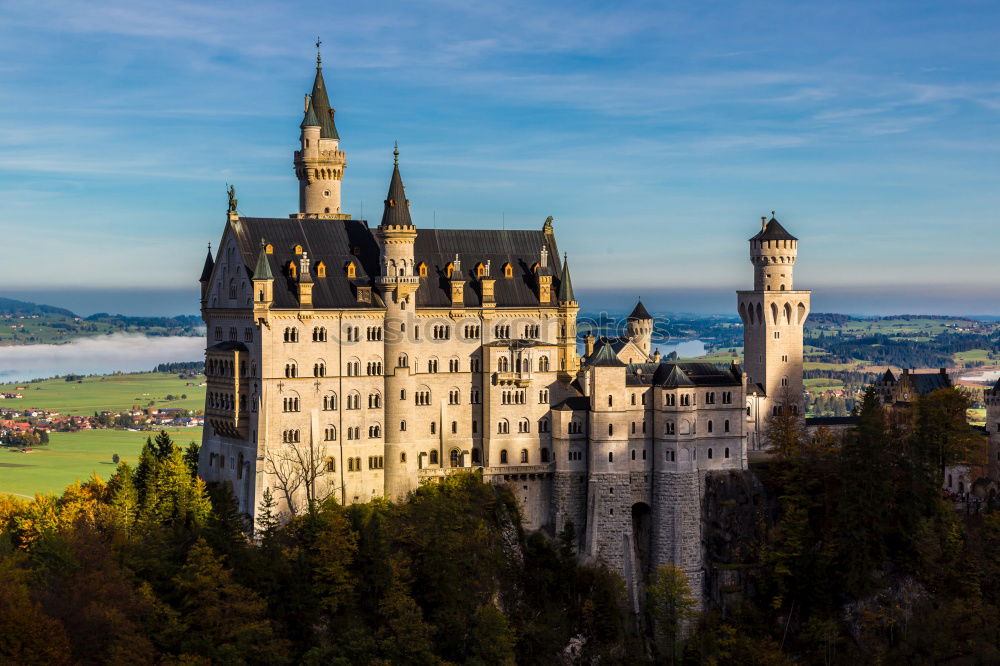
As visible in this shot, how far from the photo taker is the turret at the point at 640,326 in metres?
125

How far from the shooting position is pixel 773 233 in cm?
11981

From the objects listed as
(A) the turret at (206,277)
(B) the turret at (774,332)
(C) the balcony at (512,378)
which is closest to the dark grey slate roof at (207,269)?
(A) the turret at (206,277)

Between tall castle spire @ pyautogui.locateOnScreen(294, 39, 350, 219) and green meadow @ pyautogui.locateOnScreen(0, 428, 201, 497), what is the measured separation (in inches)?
1977

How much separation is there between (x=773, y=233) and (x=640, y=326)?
15.7 meters

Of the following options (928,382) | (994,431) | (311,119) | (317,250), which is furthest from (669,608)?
(311,119)

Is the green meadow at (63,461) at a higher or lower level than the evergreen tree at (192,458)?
lower

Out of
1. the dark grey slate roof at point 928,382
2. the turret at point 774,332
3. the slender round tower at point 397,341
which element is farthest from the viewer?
the dark grey slate roof at point 928,382

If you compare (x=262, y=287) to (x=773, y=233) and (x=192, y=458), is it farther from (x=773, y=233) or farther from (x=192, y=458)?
(x=773, y=233)

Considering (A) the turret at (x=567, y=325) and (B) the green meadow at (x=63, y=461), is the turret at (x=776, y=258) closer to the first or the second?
(A) the turret at (x=567, y=325)

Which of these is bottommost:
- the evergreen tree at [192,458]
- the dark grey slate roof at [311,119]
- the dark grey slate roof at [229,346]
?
the evergreen tree at [192,458]

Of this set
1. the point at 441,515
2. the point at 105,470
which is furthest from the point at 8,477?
the point at 441,515

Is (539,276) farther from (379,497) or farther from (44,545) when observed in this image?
(44,545)

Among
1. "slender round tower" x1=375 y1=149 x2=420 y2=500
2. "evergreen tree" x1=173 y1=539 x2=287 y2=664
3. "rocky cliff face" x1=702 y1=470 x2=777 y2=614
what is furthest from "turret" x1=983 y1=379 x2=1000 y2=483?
"evergreen tree" x1=173 y1=539 x2=287 y2=664

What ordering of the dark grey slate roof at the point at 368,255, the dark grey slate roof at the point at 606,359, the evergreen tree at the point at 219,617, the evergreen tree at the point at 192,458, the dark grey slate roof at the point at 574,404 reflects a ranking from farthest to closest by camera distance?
1. the evergreen tree at the point at 192,458
2. the dark grey slate roof at the point at 574,404
3. the dark grey slate roof at the point at 606,359
4. the dark grey slate roof at the point at 368,255
5. the evergreen tree at the point at 219,617
